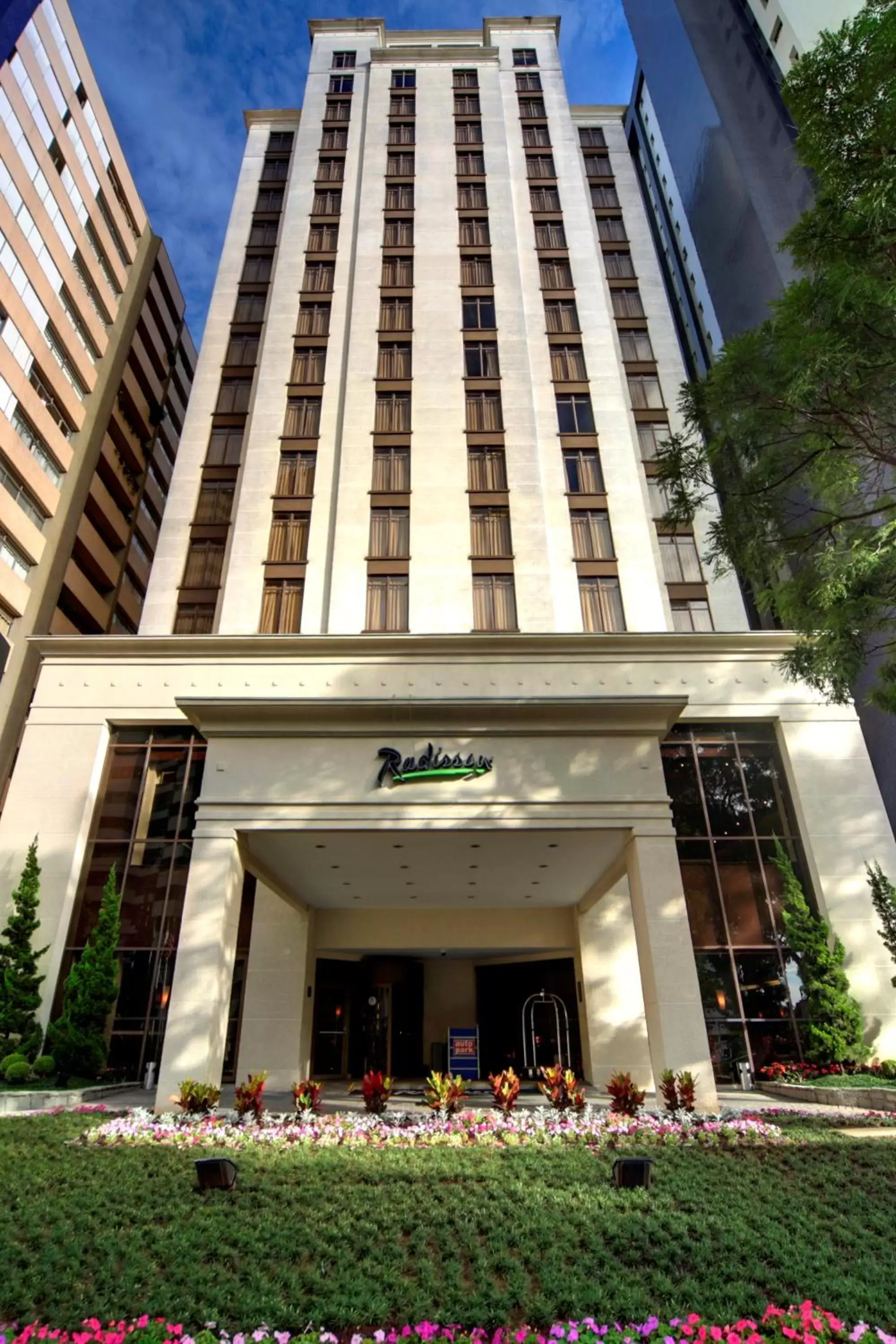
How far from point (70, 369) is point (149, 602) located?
17135 mm

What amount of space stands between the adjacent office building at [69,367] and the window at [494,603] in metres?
13.4

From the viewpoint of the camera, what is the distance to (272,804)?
51.2 feet

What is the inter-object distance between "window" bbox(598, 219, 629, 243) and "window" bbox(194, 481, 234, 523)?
20637mm

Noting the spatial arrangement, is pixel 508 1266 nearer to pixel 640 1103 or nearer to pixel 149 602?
pixel 640 1103

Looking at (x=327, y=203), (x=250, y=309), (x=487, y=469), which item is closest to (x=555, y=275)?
(x=487, y=469)

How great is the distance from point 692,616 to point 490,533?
720 centimetres

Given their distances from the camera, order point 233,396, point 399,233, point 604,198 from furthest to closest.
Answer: point 604,198, point 399,233, point 233,396

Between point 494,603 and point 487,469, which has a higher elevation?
point 487,469

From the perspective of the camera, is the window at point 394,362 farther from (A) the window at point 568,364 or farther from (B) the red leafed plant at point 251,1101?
(B) the red leafed plant at point 251,1101

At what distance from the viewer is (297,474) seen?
27.5 meters

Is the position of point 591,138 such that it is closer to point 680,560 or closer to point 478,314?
point 478,314

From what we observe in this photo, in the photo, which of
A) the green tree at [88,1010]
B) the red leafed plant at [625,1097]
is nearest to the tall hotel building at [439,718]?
the red leafed plant at [625,1097]

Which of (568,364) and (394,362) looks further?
(394,362)

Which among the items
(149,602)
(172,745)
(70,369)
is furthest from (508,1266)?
(70,369)
